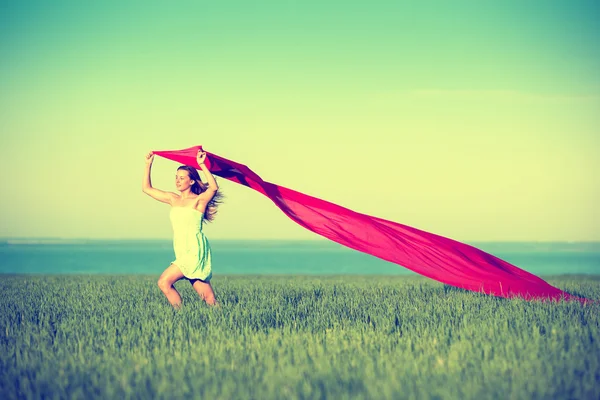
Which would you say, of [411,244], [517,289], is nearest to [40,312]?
[411,244]

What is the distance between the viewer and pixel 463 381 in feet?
17.6

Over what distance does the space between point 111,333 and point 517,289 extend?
588 cm

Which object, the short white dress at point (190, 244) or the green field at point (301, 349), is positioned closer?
the green field at point (301, 349)

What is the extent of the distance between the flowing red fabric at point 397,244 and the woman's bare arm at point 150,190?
84 centimetres

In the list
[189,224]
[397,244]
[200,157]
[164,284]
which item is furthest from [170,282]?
[397,244]

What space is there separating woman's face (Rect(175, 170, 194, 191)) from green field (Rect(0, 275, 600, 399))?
158 cm

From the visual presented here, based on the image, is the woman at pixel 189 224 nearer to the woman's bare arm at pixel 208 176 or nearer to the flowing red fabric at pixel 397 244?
the woman's bare arm at pixel 208 176

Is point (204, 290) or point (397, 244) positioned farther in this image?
point (397, 244)

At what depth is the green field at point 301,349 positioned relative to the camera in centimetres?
521

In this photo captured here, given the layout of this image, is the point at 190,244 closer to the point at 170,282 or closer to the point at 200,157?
the point at 170,282

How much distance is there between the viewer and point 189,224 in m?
9.00

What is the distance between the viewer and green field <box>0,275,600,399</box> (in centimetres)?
521

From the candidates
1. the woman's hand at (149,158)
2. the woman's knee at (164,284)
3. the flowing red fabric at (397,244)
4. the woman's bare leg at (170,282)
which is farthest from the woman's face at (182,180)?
the woman's knee at (164,284)

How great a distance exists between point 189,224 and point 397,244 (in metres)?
3.05
